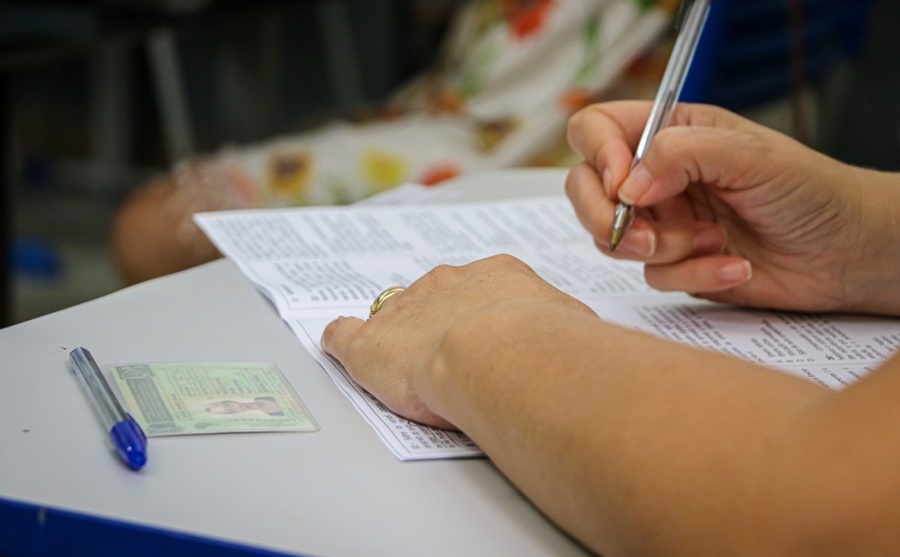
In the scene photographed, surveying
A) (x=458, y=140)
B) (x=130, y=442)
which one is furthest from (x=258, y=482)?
(x=458, y=140)

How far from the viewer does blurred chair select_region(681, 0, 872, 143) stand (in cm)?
162

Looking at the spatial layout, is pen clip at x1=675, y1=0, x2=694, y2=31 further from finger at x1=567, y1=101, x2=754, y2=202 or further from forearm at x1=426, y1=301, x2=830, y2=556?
forearm at x1=426, y1=301, x2=830, y2=556

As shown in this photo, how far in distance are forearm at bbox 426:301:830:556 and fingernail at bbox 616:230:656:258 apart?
24 centimetres

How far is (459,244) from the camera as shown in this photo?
0.93 m

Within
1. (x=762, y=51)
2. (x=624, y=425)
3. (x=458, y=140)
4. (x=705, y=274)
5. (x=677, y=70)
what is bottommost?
(x=624, y=425)

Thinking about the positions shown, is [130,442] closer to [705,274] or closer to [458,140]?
[705,274]

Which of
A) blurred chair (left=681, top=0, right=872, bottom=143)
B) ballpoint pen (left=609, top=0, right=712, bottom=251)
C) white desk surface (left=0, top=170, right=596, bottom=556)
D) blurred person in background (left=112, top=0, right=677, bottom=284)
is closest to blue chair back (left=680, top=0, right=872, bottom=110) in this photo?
blurred chair (left=681, top=0, right=872, bottom=143)

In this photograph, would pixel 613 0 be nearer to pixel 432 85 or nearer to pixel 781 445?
pixel 432 85

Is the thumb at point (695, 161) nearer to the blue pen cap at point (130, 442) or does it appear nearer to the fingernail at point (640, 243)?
the fingernail at point (640, 243)

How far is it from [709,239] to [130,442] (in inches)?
18.5

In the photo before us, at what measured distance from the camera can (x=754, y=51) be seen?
67.9 inches

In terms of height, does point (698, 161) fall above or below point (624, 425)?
above

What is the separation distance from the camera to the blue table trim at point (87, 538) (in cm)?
48

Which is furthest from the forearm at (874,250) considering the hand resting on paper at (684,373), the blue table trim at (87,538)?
the blue table trim at (87,538)
